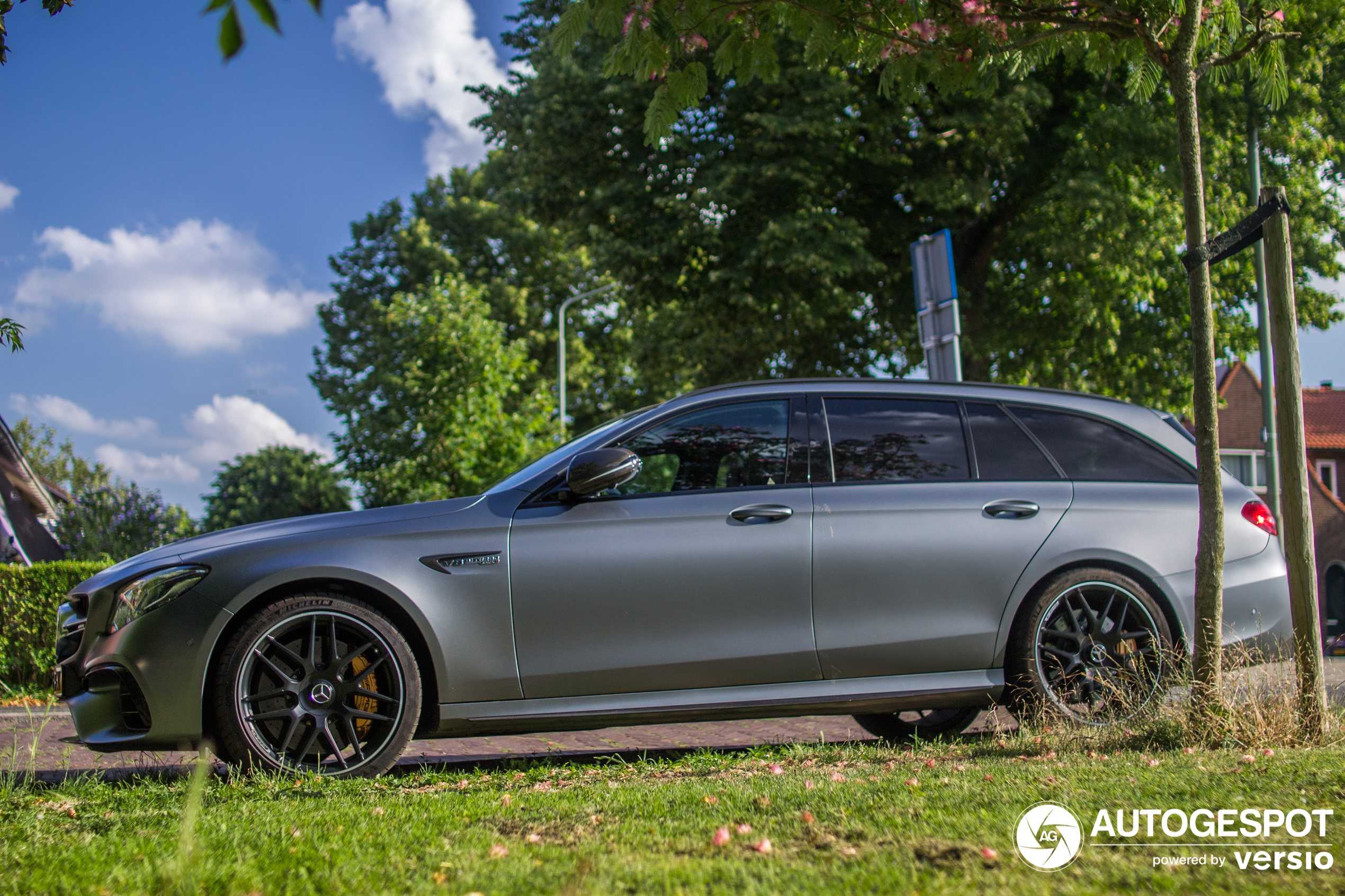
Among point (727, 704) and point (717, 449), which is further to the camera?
point (717, 449)

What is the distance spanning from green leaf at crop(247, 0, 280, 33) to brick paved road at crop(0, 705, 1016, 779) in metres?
4.05

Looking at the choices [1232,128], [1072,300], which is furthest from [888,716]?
[1232,128]

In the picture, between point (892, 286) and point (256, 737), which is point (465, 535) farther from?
point (892, 286)

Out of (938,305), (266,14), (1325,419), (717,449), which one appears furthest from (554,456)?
(1325,419)

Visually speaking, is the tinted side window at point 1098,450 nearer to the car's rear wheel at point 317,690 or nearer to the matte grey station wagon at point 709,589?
the matte grey station wagon at point 709,589

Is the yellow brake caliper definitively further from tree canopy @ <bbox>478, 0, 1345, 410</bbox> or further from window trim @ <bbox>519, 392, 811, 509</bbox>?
tree canopy @ <bbox>478, 0, 1345, 410</bbox>

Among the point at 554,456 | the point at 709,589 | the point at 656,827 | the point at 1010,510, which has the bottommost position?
the point at 656,827

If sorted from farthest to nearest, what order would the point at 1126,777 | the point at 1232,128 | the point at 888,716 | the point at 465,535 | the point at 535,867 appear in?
the point at 1232,128
the point at 888,716
the point at 465,535
the point at 1126,777
the point at 535,867

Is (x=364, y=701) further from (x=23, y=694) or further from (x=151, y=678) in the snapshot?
(x=23, y=694)

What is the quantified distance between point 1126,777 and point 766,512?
1769mm

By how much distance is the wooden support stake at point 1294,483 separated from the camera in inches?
174

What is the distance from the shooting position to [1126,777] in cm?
348

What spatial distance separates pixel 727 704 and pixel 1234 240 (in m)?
3.13

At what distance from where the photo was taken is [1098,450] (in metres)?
5.24
